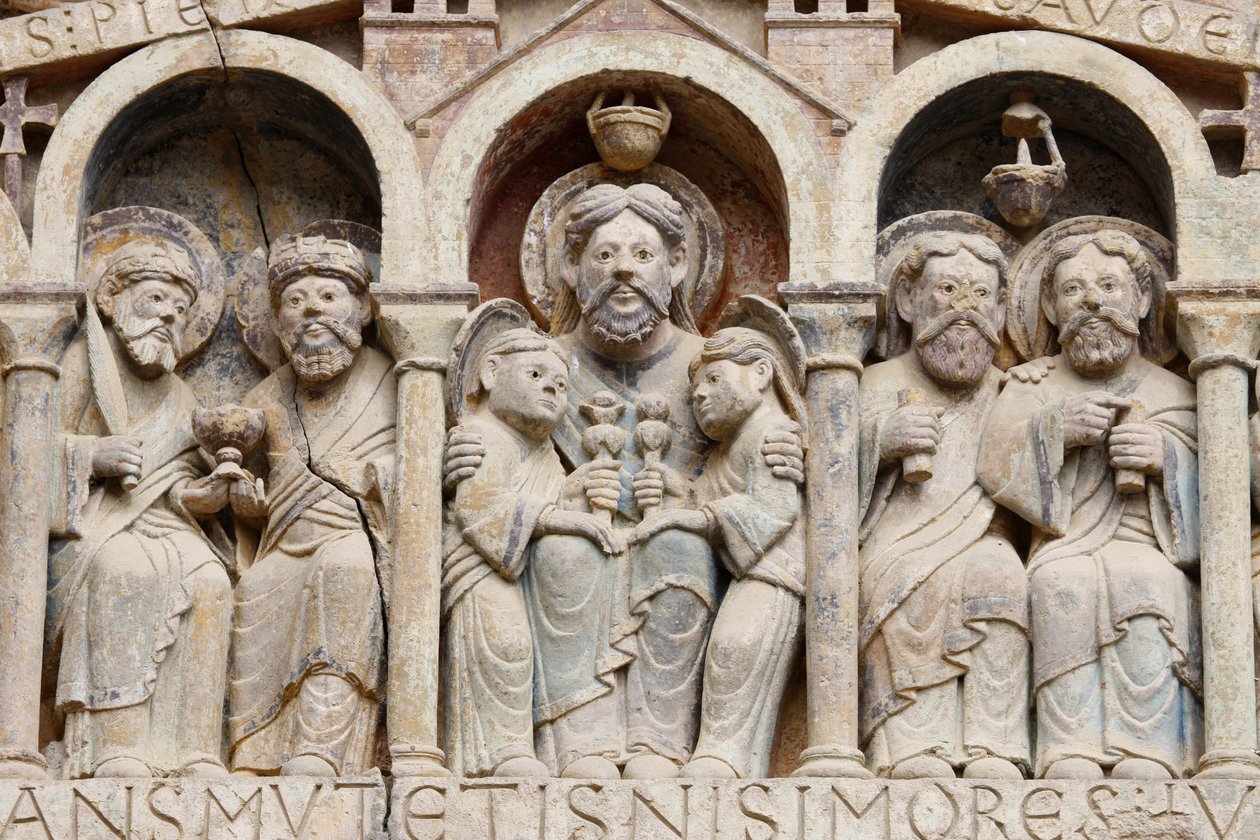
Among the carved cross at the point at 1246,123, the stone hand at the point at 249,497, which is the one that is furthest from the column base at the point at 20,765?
the carved cross at the point at 1246,123

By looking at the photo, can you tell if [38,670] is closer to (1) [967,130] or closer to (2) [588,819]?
(2) [588,819]

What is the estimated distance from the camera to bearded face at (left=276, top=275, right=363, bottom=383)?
14.6m

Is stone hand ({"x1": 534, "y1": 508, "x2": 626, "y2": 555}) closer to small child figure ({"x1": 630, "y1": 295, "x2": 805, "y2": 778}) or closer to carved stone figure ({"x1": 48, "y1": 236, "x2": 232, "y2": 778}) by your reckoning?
small child figure ({"x1": 630, "y1": 295, "x2": 805, "y2": 778})

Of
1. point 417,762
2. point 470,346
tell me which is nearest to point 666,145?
point 470,346

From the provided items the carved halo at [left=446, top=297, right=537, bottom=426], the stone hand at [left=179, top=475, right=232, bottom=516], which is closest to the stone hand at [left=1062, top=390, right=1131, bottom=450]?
the carved halo at [left=446, top=297, right=537, bottom=426]

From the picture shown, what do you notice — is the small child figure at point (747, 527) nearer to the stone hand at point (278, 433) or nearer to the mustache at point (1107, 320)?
the mustache at point (1107, 320)

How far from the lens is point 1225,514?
14.1 m

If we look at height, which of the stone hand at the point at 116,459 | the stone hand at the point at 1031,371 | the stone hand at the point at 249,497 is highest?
the stone hand at the point at 1031,371

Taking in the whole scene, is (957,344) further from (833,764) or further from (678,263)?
(833,764)

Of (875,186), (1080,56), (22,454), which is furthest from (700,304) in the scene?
(22,454)

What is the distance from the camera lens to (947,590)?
46.4 feet

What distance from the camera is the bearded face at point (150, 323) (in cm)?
1466

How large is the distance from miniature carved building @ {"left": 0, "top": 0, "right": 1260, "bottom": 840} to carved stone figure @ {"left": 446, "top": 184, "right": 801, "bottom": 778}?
0.02 m

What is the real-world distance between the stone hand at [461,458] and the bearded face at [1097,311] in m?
2.45
